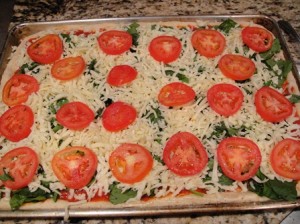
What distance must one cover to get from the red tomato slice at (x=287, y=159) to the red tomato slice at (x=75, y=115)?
1.33 m

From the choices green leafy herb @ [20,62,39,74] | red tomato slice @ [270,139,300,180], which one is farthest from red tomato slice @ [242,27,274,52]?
green leafy herb @ [20,62,39,74]

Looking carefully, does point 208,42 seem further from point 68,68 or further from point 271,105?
point 68,68

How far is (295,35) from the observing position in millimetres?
3213

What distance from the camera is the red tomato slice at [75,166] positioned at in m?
2.25

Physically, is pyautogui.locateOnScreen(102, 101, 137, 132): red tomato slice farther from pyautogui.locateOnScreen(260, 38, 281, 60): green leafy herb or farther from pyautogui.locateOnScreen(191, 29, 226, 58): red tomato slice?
pyautogui.locateOnScreen(260, 38, 281, 60): green leafy herb

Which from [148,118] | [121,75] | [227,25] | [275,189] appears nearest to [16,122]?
[121,75]

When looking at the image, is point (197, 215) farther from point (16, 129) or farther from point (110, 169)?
point (16, 129)

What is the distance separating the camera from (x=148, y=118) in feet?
8.36

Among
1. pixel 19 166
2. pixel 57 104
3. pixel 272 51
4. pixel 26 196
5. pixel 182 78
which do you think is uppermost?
pixel 272 51

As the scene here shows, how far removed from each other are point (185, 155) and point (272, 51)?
1.33 meters

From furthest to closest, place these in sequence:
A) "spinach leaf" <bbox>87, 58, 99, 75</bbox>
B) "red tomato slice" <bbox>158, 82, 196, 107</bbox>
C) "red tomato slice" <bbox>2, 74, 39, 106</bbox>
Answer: "spinach leaf" <bbox>87, 58, 99, 75</bbox>
"red tomato slice" <bbox>2, 74, 39, 106</bbox>
"red tomato slice" <bbox>158, 82, 196, 107</bbox>

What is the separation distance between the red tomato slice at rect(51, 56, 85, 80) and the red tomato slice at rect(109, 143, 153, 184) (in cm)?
78

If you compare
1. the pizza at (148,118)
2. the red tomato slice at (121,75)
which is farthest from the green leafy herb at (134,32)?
the red tomato slice at (121,75)

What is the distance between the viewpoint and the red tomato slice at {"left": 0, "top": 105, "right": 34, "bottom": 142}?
2.47 metres
